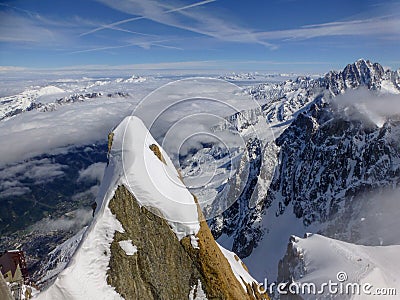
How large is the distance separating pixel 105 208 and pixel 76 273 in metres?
3.97

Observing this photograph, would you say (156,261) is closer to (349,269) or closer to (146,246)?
(146,246)

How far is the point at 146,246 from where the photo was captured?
1998 cm

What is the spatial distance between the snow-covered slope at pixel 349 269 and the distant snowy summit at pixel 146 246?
23842 mm

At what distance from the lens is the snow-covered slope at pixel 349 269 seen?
125 feet

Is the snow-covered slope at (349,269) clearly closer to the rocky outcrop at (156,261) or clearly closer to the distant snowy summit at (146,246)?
the distant snowy summit at (146,246)

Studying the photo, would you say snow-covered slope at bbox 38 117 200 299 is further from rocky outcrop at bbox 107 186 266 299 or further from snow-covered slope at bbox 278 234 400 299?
snow-covered slope at bbox 278 234 400 299

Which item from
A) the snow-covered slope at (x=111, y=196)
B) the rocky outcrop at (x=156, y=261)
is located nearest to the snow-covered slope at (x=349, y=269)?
the rocky outcrop at (x=156, y=261)

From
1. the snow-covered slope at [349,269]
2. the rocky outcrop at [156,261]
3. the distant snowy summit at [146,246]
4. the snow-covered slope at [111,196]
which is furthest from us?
the snow-covered slope at [349,269]

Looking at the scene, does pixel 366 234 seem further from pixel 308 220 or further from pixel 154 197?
pixel 154 197

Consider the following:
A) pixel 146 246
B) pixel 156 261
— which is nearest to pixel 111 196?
pixel 146 246

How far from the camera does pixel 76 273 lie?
715 inches

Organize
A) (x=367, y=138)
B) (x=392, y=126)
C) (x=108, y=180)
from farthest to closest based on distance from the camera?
(x=367, y=138), (x=392, y=126), (x=108, y=180)

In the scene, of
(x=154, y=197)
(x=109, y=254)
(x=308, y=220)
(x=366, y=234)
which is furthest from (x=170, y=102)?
(x=308, y=220)

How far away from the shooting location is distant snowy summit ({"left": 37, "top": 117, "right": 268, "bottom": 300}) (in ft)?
62.5
